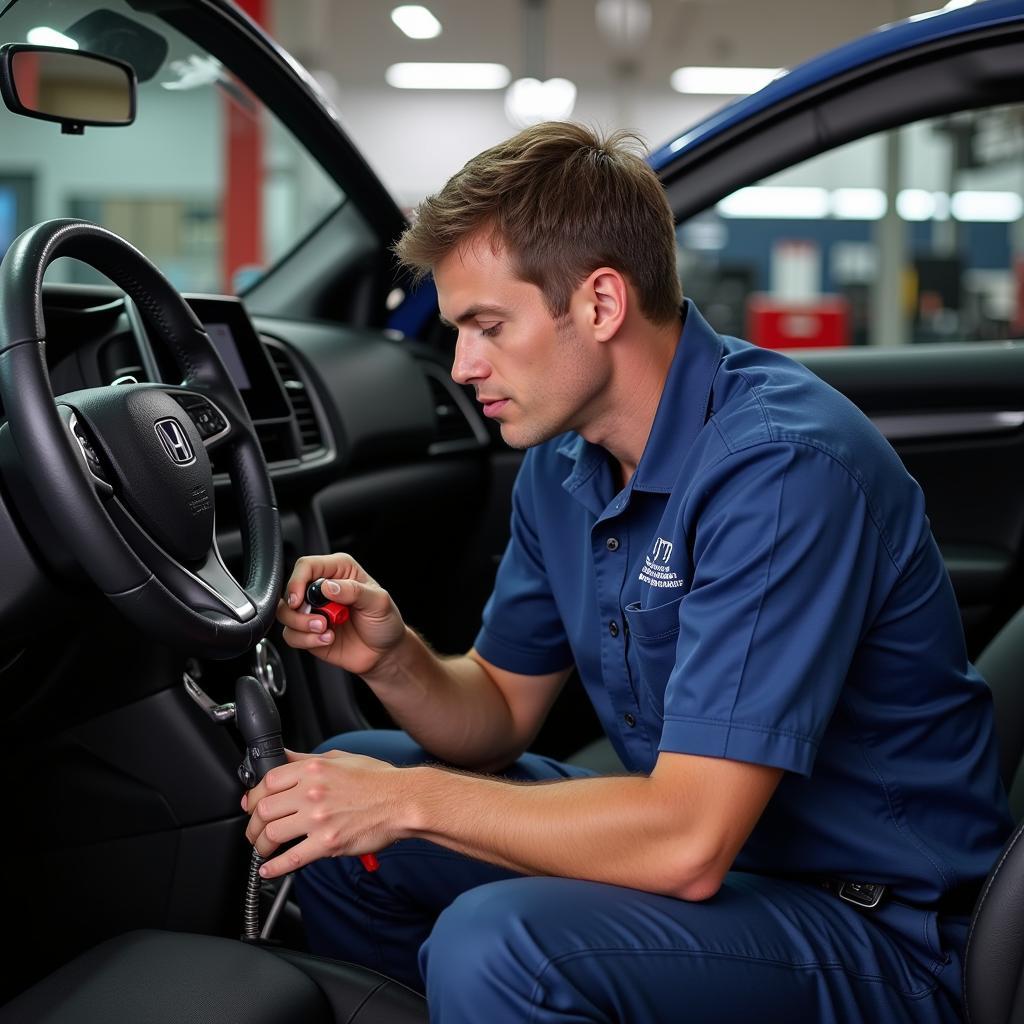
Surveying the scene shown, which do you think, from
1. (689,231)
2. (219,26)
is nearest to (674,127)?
(689,231)

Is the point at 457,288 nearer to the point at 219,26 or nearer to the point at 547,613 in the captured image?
the point at 547,613

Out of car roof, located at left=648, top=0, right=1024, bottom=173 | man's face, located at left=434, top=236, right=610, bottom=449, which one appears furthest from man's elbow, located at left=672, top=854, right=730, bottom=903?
car roof, located at left=648, top=0, right=1024, bottom=173

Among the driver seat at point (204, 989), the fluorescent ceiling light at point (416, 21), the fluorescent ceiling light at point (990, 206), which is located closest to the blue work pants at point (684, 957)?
the driver seat at point (204, 989)

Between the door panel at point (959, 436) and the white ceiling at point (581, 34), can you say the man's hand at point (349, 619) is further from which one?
the white ceiling at point (581, 34)

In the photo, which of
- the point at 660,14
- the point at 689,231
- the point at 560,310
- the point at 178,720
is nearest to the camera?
the point at 560,310

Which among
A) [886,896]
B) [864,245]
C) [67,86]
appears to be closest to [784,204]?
[864,245]

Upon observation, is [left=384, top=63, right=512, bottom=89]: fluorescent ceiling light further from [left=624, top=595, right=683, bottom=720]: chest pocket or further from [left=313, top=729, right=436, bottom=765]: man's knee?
[left=624, top=595, right=683, bottom=720]: chest pocket

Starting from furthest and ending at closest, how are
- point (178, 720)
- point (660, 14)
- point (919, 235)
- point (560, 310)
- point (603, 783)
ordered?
point (919, 235) → point (660, 14) → point (178, 720) → point (560, 310) → point (603, 783)

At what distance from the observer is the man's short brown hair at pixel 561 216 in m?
1.23

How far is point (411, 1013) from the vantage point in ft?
3.84

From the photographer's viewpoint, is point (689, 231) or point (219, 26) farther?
point (689, 231)

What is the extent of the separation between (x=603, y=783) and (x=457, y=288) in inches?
20.2

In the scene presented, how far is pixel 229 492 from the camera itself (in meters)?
1.44

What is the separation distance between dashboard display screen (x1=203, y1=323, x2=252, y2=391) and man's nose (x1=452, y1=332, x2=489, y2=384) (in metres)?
0.50
